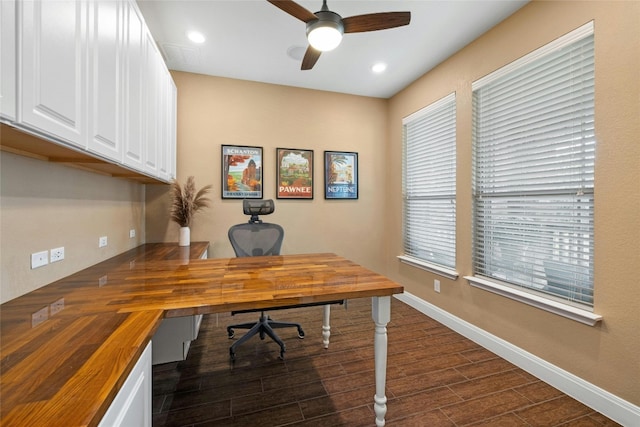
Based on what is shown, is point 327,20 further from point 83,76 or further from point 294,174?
point 294,174

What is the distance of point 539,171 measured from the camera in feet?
6.81

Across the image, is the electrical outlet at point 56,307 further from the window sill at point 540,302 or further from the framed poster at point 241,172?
the window sill at point 540,302

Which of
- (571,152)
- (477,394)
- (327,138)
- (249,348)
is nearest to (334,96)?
(327,138)

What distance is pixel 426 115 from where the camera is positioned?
10.9ft

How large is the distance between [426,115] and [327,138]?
128cm

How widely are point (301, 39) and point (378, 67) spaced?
0.99 m

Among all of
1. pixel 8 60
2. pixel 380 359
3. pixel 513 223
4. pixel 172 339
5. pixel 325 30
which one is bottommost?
pixel 172 339

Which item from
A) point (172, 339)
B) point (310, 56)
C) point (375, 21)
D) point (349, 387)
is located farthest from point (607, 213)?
point (172, 339)

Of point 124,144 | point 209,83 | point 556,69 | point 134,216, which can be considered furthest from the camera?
point 209,83

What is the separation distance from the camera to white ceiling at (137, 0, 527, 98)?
2166 millimetres

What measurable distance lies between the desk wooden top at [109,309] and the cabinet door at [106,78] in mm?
722

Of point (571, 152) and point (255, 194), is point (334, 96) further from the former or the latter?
point (571, 152)

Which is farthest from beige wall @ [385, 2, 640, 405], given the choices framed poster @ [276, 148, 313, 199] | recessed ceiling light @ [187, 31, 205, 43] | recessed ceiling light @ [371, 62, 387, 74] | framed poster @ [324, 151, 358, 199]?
recessed ceiling light @ [187, 31, 205, 43]

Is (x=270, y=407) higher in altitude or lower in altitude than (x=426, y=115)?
lower
